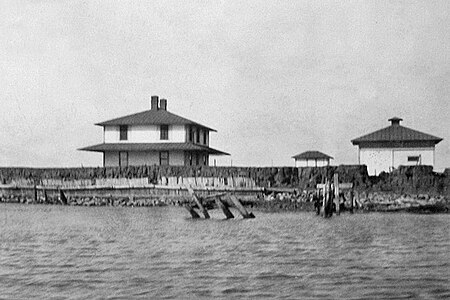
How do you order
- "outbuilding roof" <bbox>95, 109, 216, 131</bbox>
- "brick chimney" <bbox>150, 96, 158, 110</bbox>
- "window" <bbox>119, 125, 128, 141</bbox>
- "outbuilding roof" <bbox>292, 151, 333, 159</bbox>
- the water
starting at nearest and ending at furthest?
the water
"outbuilding roof" <bbox>95, 109, 216, 131</bbox>
"window" <bbox>119, 125, 128, 141</bbox>
"brick chimney" <bbox>150, 96, 158, 110</bbox>
"outbuilding roof" <bbox>292, 151, 333, 159</bbox>

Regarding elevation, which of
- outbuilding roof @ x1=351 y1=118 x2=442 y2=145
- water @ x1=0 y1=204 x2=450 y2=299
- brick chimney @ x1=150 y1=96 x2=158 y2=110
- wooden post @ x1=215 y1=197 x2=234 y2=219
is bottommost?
water @ x1=0 y1=204 x2=450 y2=299

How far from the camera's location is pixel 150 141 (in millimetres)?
63875

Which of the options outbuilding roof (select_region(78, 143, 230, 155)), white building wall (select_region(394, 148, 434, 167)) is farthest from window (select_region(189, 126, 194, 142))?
white building wall (select_region(394, 148, 434, 167))

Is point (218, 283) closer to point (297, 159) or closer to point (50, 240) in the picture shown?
point (50, 240)

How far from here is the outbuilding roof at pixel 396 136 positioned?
63438 millimetres

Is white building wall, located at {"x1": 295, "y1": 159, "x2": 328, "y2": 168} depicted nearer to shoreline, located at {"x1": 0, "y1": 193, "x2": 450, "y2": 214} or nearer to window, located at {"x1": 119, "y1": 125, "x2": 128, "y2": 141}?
window, located at {"x1": 119, "y1": 125, "x2": 128, "y2": 141}

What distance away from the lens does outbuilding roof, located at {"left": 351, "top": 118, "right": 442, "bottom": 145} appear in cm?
6344

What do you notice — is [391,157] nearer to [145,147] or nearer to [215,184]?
[215,184]

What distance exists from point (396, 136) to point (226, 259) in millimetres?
43358

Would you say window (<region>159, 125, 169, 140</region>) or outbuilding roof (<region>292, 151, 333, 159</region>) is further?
outbuilding roof (<region>292, 151, 333, 159</region>)

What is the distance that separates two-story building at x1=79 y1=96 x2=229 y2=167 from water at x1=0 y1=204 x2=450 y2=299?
80.1 ft

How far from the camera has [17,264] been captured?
21.7 metres

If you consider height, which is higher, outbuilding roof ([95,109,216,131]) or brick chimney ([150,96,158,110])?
brick chimney ([150,96,158,110])

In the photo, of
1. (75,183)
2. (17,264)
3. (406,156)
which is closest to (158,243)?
(17,264)
